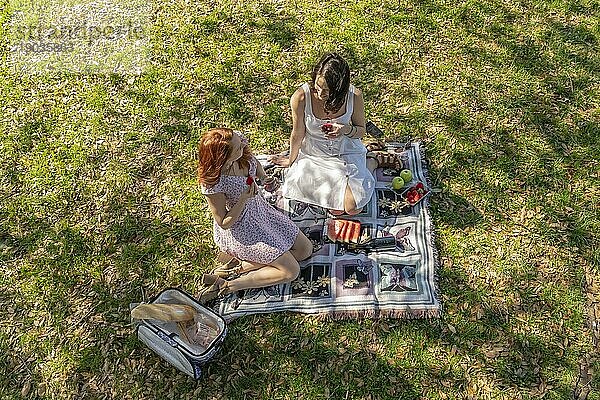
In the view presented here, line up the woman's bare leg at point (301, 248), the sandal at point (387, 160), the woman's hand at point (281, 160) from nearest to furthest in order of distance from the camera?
the woman's bare leg at point (301, 248) < the sandal at point (387, 160) < the woman's hand at point (281, 160)

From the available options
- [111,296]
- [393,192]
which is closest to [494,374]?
[393,192]

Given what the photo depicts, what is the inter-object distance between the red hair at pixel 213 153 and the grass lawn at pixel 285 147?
3.96 ft

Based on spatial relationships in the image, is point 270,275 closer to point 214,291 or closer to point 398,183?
point 214,291

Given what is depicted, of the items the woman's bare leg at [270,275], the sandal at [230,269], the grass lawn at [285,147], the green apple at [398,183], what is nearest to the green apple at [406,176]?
the green apple at [398,183]

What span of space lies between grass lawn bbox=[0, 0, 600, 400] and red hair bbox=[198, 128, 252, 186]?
1.21 m

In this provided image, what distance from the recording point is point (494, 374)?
430 centimetres

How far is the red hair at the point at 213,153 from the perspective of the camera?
13.3 ft

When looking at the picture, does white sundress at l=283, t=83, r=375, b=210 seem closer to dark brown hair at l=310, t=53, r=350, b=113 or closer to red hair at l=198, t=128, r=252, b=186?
dark brown hair at l=310, t=53, r=350, b=113

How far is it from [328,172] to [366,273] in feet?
A: 3.18

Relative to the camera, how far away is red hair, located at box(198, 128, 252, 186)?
4.05m

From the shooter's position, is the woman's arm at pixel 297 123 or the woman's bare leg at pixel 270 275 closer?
the woman's bare leg at pixel 270 275

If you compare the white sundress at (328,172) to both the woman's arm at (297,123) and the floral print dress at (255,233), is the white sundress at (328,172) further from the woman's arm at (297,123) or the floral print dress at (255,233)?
the floral print dress at (255,233)

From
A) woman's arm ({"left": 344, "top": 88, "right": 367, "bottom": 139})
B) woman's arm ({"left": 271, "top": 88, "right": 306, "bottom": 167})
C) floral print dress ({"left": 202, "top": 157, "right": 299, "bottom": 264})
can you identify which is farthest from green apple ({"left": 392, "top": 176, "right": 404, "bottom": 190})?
floral print dress ({"left": 202, "top": 157, "right": 299, "bottom": 264})

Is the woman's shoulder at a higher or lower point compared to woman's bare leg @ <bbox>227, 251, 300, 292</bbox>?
higher
